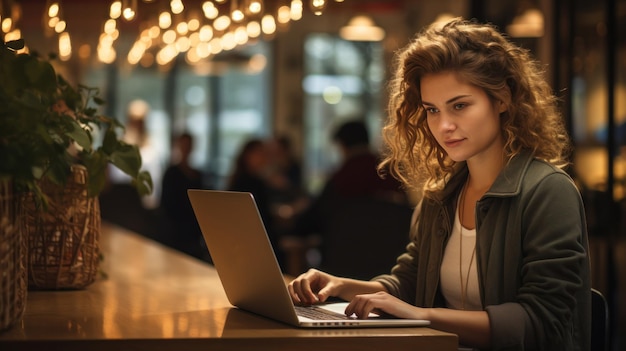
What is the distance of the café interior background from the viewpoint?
16.6 feet

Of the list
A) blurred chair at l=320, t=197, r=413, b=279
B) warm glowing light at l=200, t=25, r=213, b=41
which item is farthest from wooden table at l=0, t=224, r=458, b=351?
blurred chair at l=320, t=197, r=413, b=279

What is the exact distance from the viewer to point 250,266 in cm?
195

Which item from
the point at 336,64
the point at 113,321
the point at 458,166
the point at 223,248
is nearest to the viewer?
the point at 113,321

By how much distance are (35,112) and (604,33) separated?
13.2ft

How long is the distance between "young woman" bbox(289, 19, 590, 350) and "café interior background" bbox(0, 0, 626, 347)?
1.25 ft

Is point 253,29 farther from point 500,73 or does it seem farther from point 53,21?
point 500,73

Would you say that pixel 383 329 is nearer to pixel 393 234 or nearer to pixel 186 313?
pixel 186 313

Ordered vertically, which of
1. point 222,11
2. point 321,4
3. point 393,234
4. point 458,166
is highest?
point 222,11

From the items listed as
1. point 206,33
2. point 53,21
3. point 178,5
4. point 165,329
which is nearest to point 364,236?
point 206,33

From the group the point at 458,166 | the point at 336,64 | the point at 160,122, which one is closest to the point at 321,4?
the point at 458,166

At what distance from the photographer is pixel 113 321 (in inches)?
75.5

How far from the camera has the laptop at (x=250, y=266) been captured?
1828mm

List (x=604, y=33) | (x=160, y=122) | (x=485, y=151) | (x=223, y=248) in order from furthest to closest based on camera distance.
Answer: (x=160, y=122) → (x=604, y=33) → (x=485, y=151) → (x=223, y=248)

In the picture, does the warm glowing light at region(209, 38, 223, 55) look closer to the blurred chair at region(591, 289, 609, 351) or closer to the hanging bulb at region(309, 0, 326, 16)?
the hanging bulb at region(309, 0, 326, 16)
